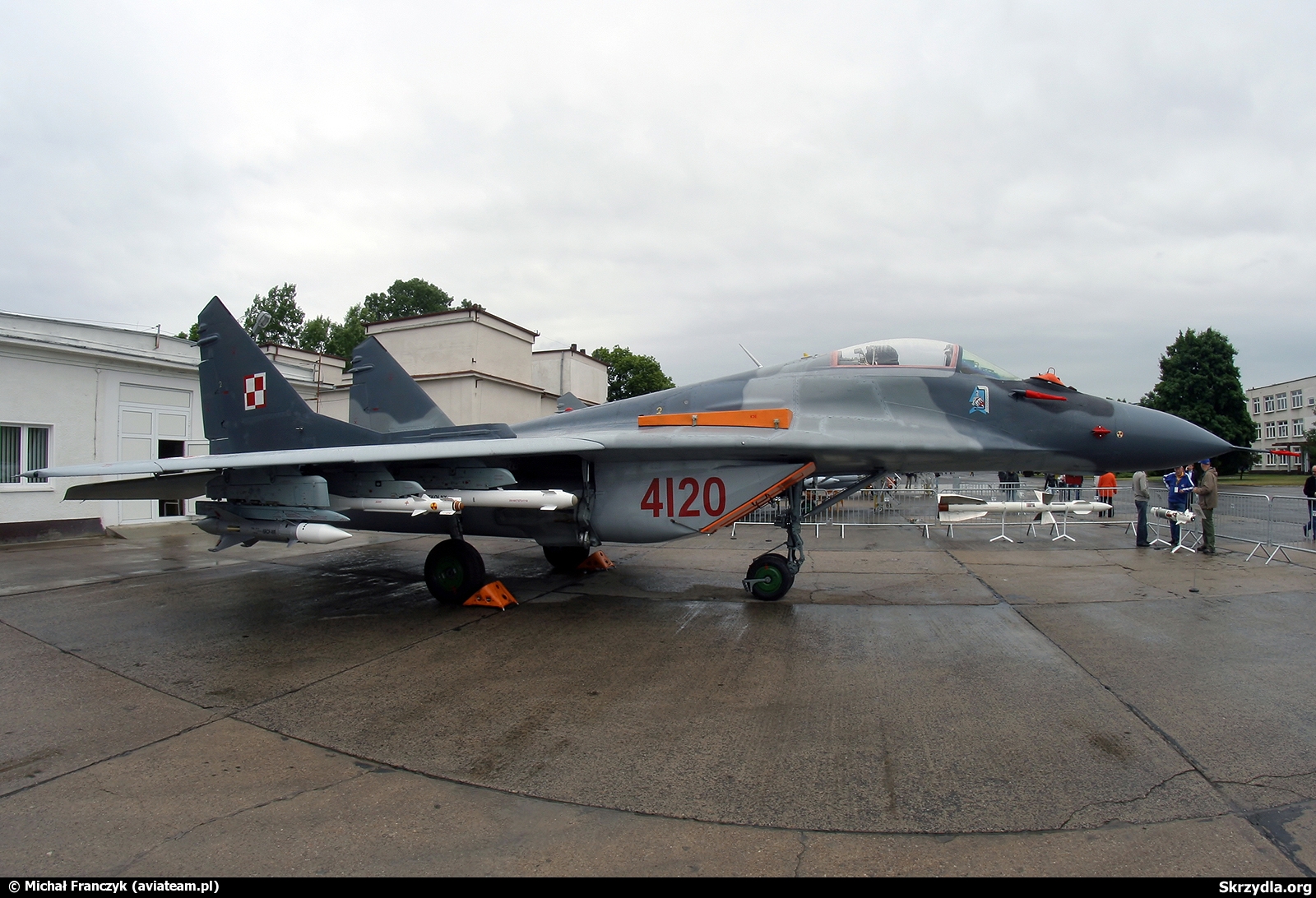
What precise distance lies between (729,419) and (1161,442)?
418 centimetres

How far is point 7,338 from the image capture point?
40.4 feet

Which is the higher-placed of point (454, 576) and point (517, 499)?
point (517, 499)

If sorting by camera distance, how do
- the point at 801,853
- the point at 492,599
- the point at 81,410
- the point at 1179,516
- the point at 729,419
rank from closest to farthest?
the point at 801,853 < the point at 729,419 < the point at 492,599 < the point at 1179,516 < the point at 81,410

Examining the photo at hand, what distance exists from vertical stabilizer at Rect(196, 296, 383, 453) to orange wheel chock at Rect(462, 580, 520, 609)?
2.68m

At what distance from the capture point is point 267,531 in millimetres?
6289

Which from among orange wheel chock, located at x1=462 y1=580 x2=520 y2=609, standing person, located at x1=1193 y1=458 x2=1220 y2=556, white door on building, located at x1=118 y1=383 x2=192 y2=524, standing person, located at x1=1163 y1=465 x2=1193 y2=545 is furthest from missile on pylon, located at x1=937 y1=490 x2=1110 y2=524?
white door on building, located at x1=118 y1=383 x2=192 y2=524

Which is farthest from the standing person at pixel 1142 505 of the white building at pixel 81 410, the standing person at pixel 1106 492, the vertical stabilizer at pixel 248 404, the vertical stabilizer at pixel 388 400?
the white building at pixel 81 410

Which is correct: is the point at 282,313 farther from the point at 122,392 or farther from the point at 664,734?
the point at 664,734

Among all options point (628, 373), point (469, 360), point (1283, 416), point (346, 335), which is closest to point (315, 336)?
point (346, 335)

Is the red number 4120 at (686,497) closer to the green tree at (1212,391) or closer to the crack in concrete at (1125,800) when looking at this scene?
the crack in concrete at (1125,800)

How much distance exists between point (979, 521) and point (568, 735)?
13.9 meters

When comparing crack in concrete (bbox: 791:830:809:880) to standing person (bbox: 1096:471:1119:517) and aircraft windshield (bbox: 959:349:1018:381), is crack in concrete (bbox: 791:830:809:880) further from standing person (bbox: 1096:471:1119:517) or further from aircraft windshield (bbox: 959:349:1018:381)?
standing person (bbox: 1096:471:1119:517)

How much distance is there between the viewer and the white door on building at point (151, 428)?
569 inches
